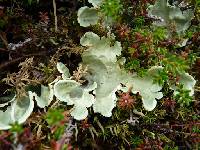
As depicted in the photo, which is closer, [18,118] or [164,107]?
[18,118]

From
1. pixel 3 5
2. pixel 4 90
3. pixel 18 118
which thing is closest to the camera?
pixel 18 118

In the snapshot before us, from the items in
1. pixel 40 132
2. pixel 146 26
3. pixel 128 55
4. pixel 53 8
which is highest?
pixel 53 8

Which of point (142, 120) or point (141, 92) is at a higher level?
point (141, 92)

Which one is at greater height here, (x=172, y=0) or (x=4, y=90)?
(x=172, y=0)

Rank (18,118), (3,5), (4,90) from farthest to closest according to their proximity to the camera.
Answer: (3,5), (4,90), (18,118)

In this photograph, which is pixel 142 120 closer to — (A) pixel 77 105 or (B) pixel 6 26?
(A) pixel 77 105

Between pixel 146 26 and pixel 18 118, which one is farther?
pixel 146 26

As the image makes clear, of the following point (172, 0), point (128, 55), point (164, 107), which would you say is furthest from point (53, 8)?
point (164, 107)

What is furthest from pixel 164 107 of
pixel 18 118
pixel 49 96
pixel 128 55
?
pixel 18 118

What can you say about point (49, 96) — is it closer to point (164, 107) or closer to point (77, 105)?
point (77, 105)
